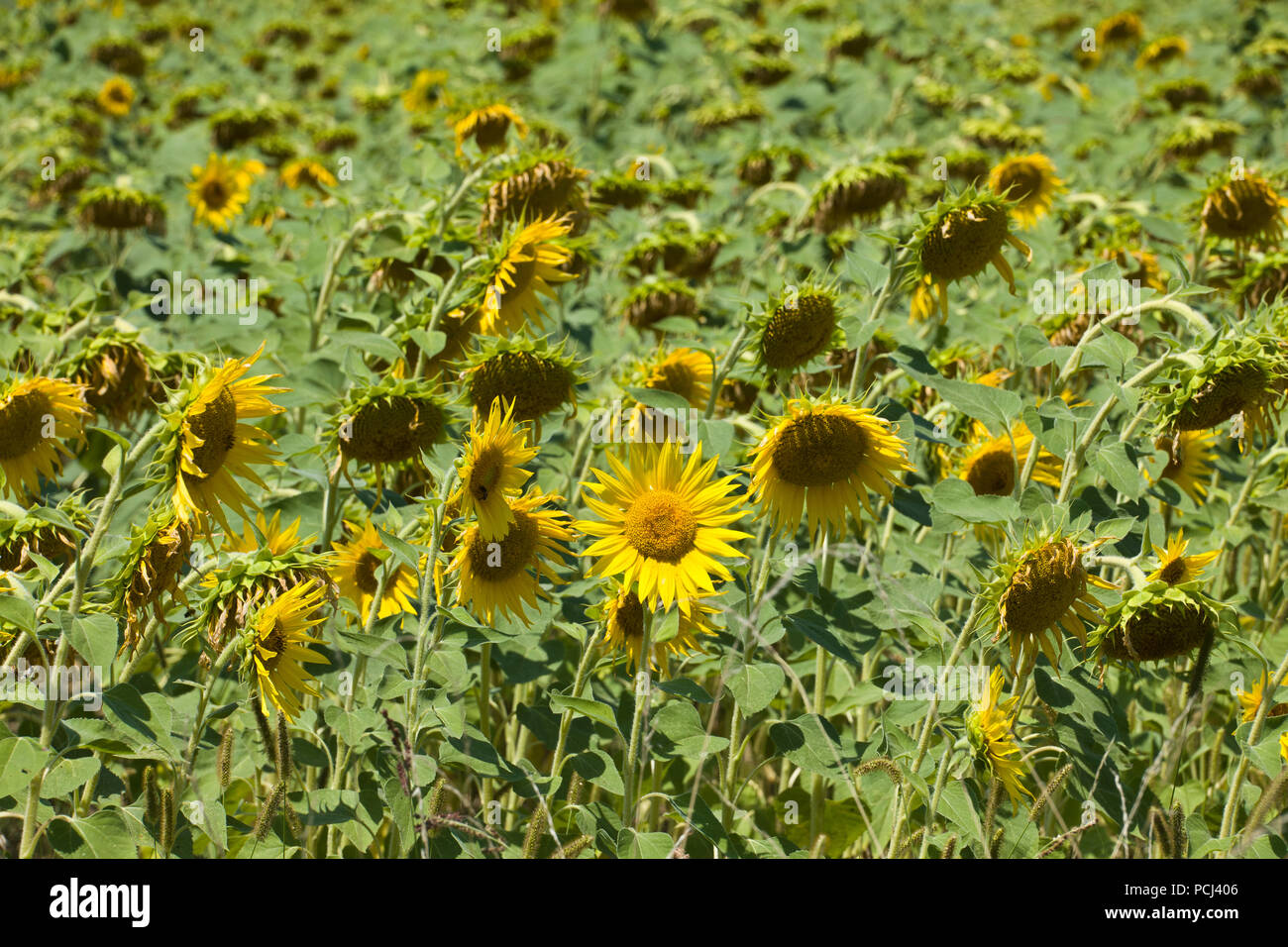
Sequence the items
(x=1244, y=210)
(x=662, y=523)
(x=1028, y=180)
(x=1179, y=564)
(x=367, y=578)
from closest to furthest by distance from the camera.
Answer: (x=662, y=523) < (x=1179, y=564) < (x=367, y=578) < (x=1244, y=210) < (x=1028, y=180)

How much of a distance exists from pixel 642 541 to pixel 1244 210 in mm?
2369

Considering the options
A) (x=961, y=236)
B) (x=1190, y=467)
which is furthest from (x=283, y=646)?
(x=1190, y=467)

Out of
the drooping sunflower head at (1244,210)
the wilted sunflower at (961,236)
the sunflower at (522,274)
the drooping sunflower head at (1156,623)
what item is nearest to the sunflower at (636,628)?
the sunflower at (522,274)

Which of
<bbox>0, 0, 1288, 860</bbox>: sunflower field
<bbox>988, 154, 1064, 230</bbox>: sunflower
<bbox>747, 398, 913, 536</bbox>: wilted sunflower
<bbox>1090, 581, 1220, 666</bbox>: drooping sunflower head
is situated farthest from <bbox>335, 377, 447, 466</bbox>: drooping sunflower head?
<bbox>988, 154, 1064, 230</bbox>: sunflower

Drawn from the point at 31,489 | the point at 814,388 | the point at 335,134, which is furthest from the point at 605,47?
the point at 31,489

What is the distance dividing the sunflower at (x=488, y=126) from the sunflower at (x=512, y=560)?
1.54 meters

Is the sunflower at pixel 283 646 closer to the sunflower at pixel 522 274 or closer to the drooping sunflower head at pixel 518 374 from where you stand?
the drooping sunflower head at pixel 518 374

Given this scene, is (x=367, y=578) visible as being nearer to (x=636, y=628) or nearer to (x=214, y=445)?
(x=214, y=445)

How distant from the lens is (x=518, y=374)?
2281 millimetres

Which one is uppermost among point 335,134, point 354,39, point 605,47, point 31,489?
point 354,39

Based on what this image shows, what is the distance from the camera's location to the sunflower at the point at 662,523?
2.16 metres

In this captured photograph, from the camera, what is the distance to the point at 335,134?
21.6 feet
